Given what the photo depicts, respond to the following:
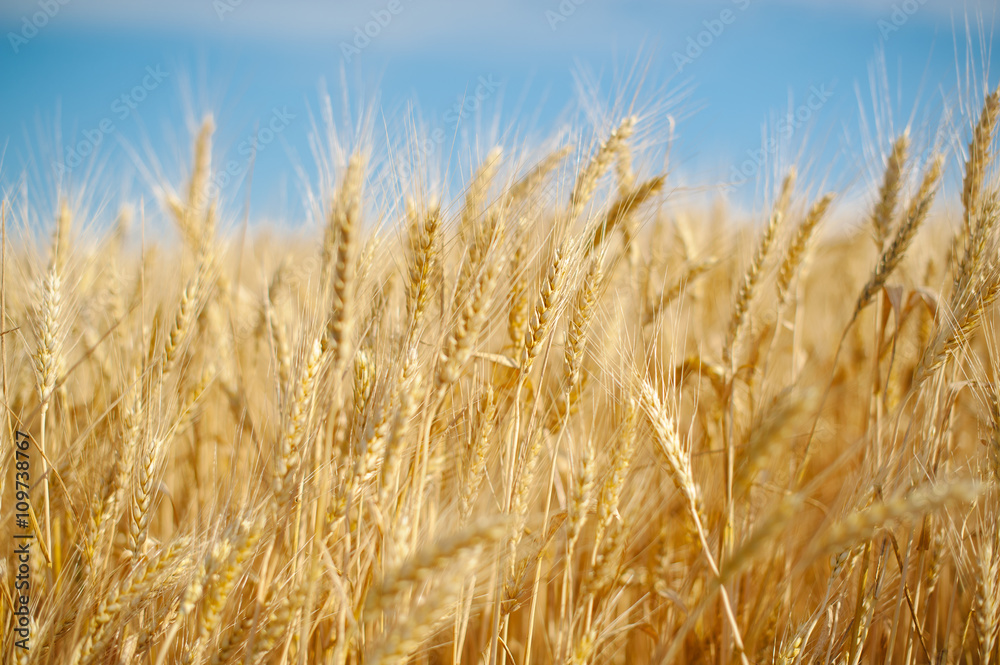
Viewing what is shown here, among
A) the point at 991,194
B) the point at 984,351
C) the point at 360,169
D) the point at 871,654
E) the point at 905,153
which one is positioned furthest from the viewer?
the point at 984,351

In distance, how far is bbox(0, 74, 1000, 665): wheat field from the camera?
1.03 m

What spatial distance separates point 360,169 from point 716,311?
112 inches

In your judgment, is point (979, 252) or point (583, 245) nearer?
point (583, 245)

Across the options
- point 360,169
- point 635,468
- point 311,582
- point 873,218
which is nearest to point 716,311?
point 873,218

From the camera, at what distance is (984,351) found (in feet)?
10.5

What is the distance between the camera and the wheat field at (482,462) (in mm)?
1027

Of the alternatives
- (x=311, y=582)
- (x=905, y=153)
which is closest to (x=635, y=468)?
(x=311, y=582)

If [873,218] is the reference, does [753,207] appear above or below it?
→ above

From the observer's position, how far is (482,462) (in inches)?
44.6

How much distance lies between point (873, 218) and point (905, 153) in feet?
0.84

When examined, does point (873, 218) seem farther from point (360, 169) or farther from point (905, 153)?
point (360, 169)

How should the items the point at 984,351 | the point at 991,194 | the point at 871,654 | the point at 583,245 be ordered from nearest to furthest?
1. the point at 583,245
2. the point at 871,654
3. the point at 991,194
4. the point at 984,351

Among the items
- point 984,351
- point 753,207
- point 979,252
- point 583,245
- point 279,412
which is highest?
point 753,207

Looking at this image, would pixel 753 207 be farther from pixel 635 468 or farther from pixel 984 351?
pixel 984 351
